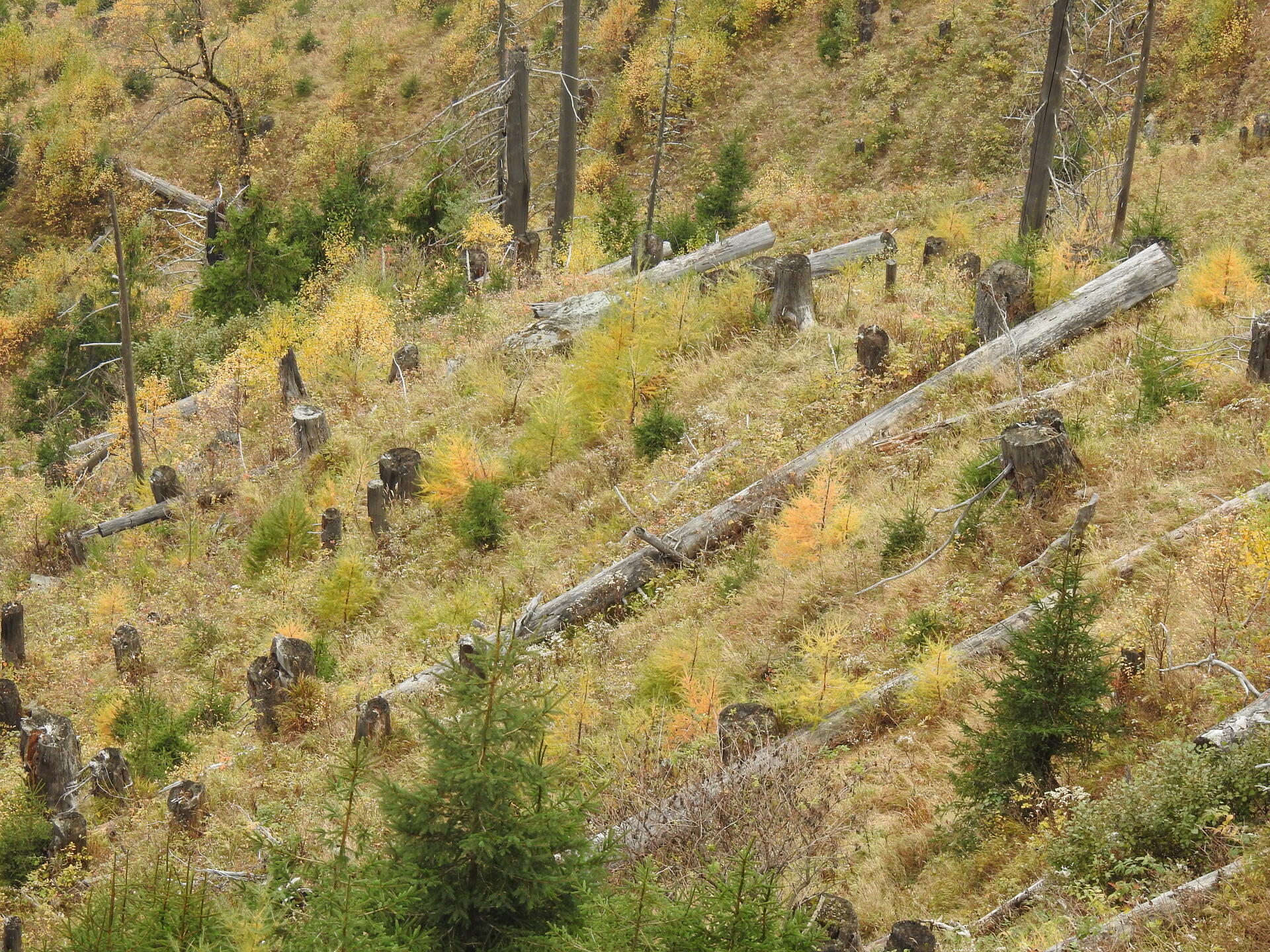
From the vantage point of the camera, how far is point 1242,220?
17.1 meters

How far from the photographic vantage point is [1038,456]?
8148 mm

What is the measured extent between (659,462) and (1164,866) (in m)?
7.24

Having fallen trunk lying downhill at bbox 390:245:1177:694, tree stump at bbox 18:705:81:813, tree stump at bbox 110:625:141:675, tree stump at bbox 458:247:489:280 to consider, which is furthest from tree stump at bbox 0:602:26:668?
tree stump at bbox 458:247:489:280

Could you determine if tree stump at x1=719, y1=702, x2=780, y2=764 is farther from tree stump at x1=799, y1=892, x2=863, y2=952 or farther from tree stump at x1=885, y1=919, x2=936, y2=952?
tree stump at x1=885, y1=919, x2=936, y2=952

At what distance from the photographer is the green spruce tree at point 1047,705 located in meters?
5.22

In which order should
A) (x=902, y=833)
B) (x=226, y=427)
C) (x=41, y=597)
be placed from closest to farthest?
(x=902, y=833) → (x=41, y=597) → (x=226, y=427)

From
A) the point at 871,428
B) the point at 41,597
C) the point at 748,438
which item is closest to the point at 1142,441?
the point at 871,428

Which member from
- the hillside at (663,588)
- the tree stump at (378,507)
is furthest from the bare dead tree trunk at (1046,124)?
the tree stump at (378,507)

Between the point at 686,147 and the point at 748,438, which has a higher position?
the point at 748,438

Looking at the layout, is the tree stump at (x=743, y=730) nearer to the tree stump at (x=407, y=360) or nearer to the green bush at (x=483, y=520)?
the green bush at (x=483, y=520)

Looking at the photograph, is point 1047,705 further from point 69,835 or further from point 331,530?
point 331,530

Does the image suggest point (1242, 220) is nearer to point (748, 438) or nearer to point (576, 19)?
point (748, 438)

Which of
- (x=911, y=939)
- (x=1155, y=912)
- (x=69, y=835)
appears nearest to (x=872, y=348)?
(x=1155, y=912)

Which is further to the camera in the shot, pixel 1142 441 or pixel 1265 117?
pixel 1265 117
